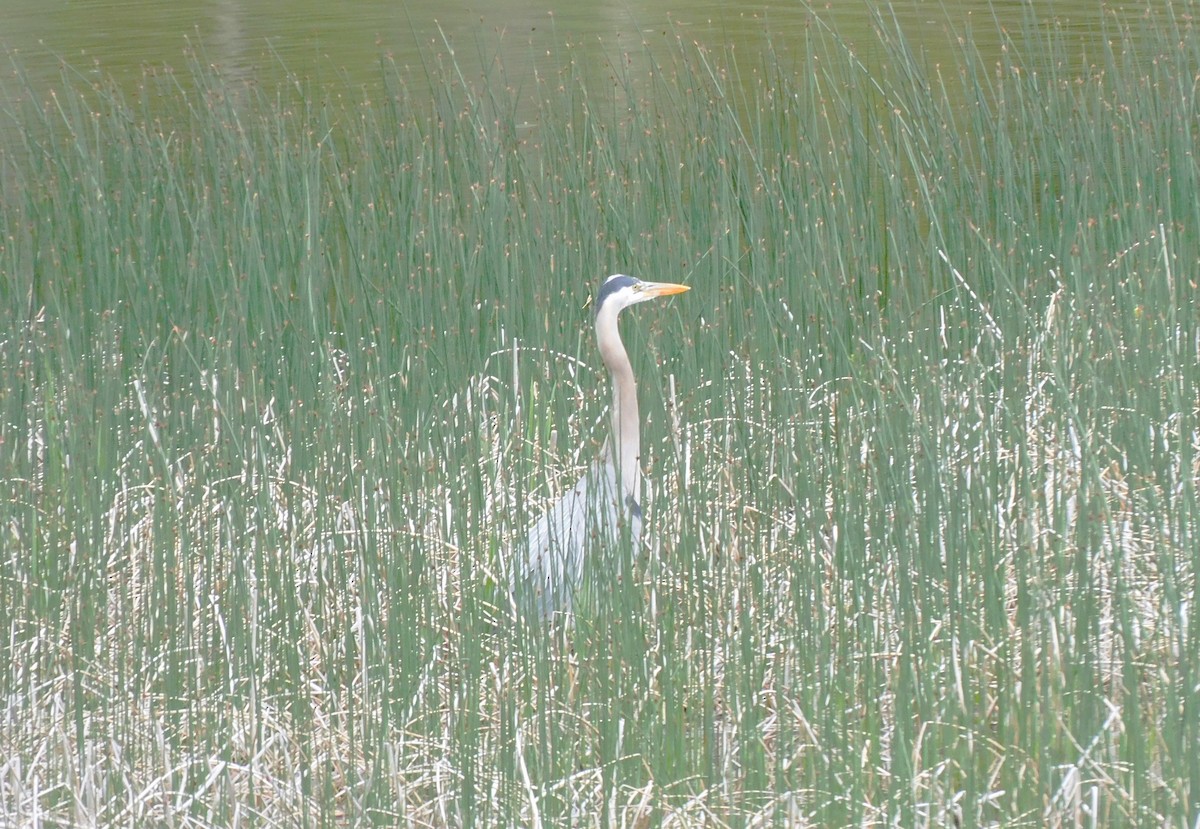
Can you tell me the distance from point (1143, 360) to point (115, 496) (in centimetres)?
216

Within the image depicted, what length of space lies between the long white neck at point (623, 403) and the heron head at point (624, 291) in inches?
0.9

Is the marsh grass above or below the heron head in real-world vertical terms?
below

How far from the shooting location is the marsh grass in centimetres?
224

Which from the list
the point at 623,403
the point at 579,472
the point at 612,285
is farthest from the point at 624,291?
the point at 579,472

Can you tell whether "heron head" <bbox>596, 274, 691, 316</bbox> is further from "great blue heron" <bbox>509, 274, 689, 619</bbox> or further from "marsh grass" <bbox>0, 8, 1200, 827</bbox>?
"marsh grass" <bbox>0, 8, 1200, 827</bbox>

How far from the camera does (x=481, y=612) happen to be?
8.36ft

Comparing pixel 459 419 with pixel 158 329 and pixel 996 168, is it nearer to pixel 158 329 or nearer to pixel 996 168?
pixel 158 329

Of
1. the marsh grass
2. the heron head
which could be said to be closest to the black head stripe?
the heron head

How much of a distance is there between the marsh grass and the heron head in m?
0.21

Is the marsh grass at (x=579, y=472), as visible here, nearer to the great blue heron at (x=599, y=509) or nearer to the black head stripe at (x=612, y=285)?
the great blue heron at (x=599, y=509)

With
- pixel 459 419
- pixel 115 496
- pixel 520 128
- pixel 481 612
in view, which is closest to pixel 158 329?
pixel 115 496

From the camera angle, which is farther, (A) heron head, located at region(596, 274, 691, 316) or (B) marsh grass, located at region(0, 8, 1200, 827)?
(A) heron head, located at region(596, 274, 691, 316)

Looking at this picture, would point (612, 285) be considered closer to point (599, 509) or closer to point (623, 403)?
point (623, 403)

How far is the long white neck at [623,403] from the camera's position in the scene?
299 centimetres
